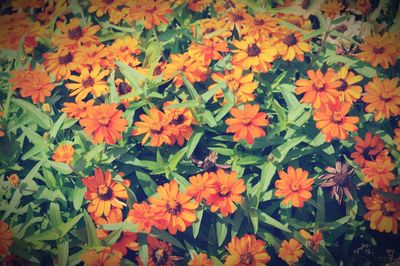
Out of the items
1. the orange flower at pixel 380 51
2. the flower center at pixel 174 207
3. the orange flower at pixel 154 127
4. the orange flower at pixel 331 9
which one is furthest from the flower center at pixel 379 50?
the flower center at pixel 174 207

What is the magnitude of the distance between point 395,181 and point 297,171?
12.6 inches

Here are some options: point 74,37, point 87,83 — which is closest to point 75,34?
point 74,37

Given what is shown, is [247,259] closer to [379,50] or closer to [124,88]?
[124,88]

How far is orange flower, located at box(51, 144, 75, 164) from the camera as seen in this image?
4.12ft

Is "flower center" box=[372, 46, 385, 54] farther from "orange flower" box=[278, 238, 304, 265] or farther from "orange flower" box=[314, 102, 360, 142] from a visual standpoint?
"orange flower" box=[278, 238, 304, 265]

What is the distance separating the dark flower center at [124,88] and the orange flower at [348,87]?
0.71 m

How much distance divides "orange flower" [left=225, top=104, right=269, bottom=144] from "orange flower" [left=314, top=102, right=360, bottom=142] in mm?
171

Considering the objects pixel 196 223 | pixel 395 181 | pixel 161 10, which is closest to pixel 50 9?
pixel 161 10

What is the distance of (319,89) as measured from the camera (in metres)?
1.30

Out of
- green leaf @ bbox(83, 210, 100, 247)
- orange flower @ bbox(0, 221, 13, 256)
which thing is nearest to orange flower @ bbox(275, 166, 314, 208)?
green leaf @ bbox(83, 210, 100, 247)

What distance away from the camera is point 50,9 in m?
1.83

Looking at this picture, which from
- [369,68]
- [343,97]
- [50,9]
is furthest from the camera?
[50,9]

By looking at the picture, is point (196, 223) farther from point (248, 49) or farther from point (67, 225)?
point (248, 49)

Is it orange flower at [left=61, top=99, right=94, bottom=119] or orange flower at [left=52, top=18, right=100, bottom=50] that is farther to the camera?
orange flower at [left=52, top=18, right=100, bottom=50]
